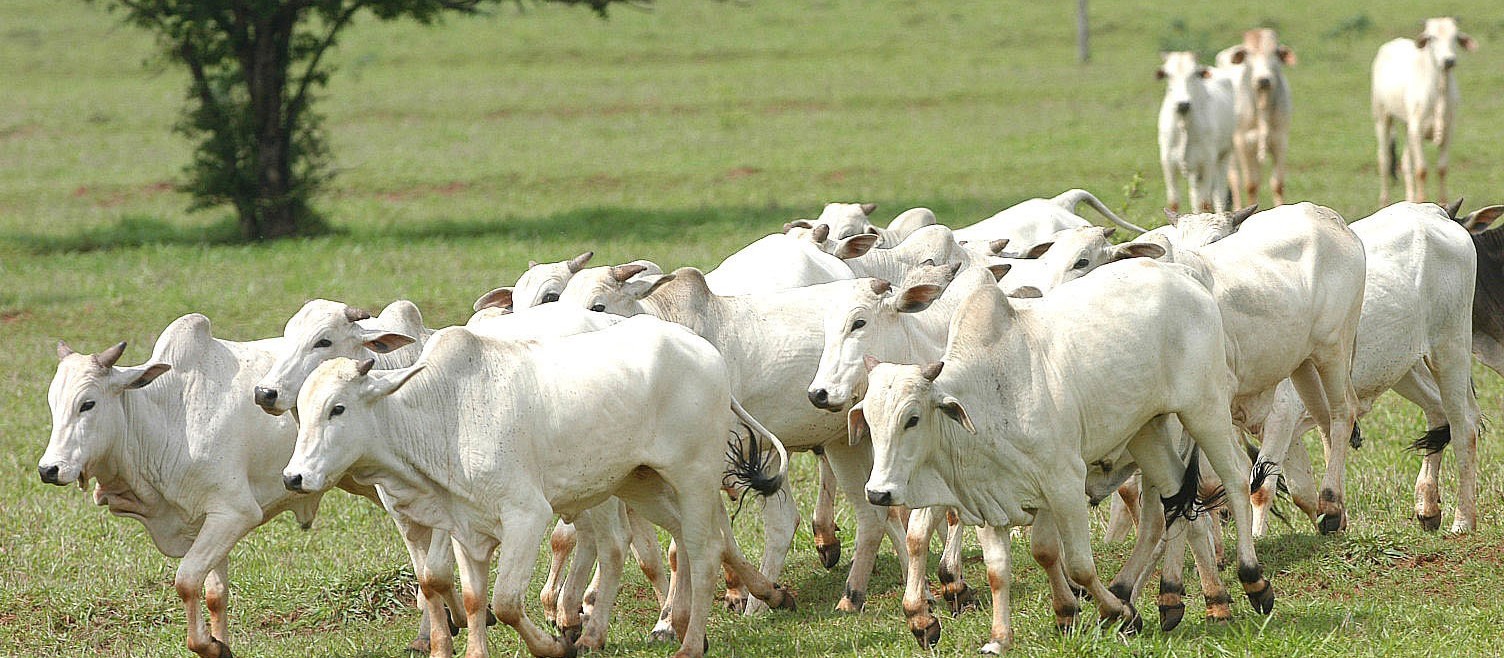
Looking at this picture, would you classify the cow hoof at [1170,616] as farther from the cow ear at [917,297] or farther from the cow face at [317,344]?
the cow face at [317,344]

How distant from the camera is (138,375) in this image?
6938mm

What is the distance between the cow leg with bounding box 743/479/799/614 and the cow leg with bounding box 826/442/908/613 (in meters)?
0.26

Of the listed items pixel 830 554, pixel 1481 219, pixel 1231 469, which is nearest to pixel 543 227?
pixel 830 554

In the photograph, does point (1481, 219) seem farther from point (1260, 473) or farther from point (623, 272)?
point (623, 272)

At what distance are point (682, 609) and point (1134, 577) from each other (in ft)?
5.73

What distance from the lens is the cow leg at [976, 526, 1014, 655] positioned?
20.7 feet

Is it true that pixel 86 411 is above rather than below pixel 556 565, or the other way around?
above

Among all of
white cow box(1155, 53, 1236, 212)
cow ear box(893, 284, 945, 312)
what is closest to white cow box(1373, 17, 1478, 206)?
white cow box(1155, 53, 1236, 212)

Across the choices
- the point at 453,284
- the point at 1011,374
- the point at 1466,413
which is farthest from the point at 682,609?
the point at 453,284

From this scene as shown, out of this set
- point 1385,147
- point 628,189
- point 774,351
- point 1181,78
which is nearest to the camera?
point 774,351

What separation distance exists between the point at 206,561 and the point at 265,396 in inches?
30.2

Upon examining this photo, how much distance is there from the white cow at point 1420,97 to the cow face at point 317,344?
41.0ft

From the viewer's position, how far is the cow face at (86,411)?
673 cm

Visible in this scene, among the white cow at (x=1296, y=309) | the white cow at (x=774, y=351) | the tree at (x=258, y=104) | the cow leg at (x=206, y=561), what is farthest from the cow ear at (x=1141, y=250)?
the tree at (x=258, y=104)
